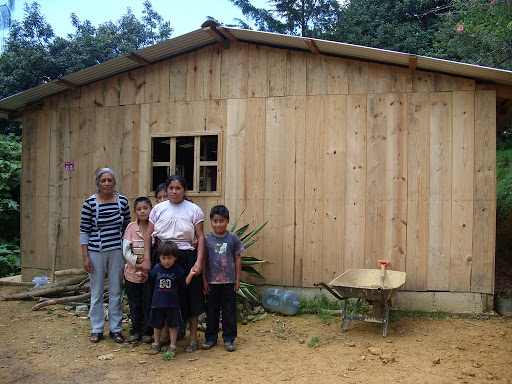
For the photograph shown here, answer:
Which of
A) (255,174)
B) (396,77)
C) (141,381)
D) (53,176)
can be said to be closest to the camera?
(141,381)

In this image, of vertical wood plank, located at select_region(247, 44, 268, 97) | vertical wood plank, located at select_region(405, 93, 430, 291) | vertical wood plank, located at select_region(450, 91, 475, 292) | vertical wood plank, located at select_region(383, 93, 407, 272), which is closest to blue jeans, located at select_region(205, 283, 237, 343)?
→ vertical wood plank, located at select_region(383, 93, 407, 272)

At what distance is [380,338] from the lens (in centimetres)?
480

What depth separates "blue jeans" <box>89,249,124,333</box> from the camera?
4.68 metres

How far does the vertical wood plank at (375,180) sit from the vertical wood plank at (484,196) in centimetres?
110

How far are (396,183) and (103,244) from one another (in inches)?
143

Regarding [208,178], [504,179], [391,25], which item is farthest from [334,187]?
[391,25]

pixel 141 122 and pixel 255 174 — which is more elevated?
pixel 141 122

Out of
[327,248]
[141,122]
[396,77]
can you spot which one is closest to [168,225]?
[327,248]

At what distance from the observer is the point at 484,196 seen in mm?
5453

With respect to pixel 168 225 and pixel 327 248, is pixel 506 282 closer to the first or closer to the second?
pixel 327 248

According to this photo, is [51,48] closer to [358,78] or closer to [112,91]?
[112,91]

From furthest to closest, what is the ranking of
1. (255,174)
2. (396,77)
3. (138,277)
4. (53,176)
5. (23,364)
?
(53,176) → (255,174) → (396,77) → (138,277) → (23,364)

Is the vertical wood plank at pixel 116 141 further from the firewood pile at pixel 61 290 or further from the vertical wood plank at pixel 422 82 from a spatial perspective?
the vertical wood plank at pixel 422 82

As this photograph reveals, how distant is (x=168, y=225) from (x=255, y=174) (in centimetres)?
215
